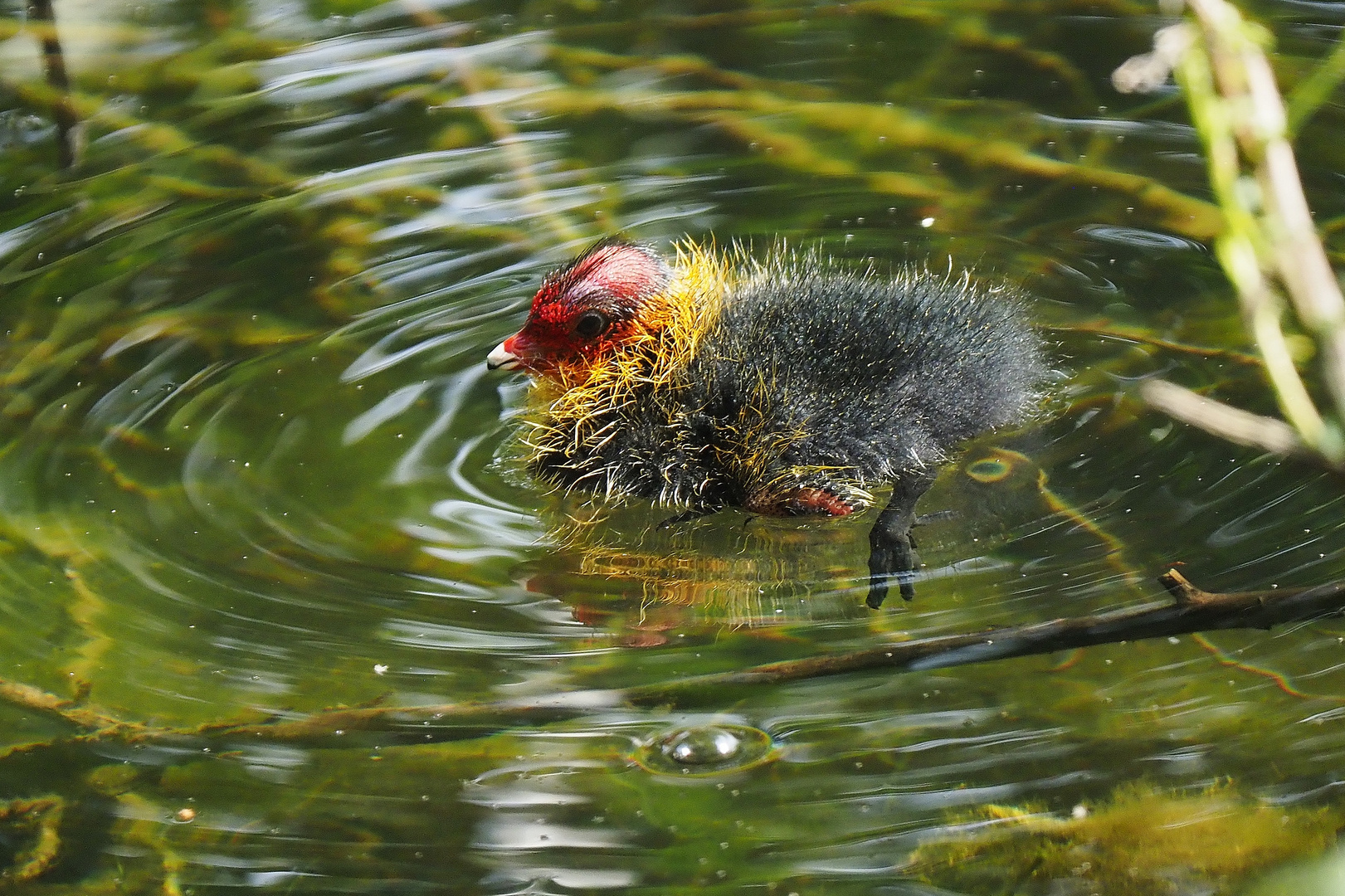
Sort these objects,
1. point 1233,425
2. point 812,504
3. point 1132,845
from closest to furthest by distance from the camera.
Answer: point 1233,425, point 1132,845, point 812,504

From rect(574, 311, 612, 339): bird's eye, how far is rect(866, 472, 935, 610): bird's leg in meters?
0.80

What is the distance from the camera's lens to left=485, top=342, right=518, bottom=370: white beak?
11.2 feet

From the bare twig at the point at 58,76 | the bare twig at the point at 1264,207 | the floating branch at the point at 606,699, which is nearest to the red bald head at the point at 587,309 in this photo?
the floating branch at the point at 606,699

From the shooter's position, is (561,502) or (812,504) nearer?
(812,504)

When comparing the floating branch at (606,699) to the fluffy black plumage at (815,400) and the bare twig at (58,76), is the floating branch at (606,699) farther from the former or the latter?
the bare twig at (58,76)

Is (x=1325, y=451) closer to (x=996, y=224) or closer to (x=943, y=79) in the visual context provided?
(x=996, y=224)

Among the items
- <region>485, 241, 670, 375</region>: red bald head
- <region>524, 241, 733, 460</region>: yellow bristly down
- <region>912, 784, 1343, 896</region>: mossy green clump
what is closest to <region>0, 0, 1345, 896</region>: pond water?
<region>912, 784, 1343, 896</region>: mossy green clump

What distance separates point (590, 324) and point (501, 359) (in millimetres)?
231

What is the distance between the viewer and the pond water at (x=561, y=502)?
2127 millimetres

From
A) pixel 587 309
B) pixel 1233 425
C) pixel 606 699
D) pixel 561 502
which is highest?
pixel 1233 425

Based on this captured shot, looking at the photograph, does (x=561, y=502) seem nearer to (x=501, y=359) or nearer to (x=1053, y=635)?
(x=501, y=359)

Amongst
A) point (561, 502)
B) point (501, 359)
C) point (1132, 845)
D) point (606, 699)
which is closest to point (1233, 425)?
point (1132, 845)

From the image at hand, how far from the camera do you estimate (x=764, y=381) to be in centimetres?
317

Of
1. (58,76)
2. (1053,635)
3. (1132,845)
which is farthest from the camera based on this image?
(58,76)
